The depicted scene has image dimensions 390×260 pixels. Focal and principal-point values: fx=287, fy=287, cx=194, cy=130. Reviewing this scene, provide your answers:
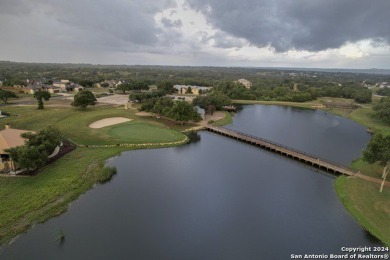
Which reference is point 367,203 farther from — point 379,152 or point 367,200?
point 379,152

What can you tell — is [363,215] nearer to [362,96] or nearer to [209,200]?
[209,200]

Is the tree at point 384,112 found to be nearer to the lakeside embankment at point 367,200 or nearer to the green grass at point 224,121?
the lakeside embankment at point 367,200

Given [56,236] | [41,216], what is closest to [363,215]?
[56,236]

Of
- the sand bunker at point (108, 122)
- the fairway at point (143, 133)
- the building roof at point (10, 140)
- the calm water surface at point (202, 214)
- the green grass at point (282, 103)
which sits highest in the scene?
the building roof at point (10, 140)

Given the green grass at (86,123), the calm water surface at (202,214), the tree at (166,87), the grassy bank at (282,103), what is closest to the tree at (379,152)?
the calm water surface at (202,214)

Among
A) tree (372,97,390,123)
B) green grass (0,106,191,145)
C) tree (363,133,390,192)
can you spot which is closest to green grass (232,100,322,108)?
tree (372,97,390,123)
